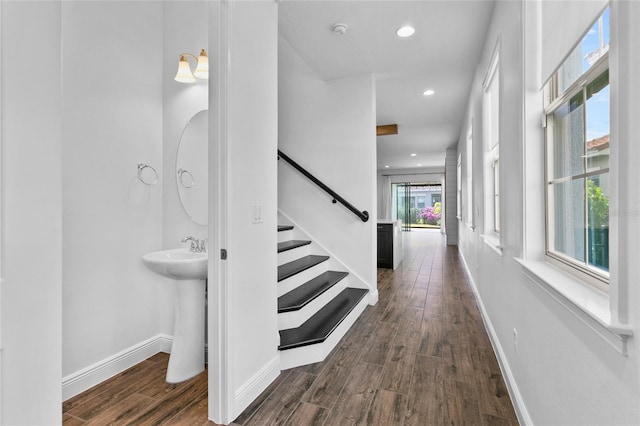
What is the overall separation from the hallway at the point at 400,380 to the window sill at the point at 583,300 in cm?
83

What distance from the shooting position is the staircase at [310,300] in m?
2.21

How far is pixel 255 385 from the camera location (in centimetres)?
179

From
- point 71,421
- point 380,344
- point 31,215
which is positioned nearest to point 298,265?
point 380,344

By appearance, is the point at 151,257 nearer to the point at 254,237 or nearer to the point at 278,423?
the point at 254,237

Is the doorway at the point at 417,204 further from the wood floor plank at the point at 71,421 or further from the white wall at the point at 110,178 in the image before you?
the wood floor plank at the point at 71,421

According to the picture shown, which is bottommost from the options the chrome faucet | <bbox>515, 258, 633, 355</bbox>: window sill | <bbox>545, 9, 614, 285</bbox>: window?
<bbox>515, 258, 633, 355</bbox>: window sill

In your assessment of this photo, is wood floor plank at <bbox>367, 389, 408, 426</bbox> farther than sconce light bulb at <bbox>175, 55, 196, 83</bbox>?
No

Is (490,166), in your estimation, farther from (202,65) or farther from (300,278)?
(202,65)

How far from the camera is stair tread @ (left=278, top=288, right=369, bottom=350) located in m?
2.20

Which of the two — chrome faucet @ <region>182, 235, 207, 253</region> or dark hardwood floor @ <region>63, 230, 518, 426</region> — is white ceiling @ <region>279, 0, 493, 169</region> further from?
dark hardwood floor @ <region>63, 230, 518, 426</region>

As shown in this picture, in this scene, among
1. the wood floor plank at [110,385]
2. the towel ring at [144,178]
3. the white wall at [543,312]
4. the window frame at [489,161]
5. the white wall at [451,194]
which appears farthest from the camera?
the white wall at [451,194]

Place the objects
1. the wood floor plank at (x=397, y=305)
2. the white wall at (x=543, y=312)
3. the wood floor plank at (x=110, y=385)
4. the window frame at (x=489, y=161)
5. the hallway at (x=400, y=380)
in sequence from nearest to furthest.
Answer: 1. the white wall at (x=543, y=312)
2. the hallway at (x=400, y=380)
3. the wood floor plank at (x=110, y=385)
4. the window frame at (x=489, y=161)
5. the wood floor plank at (x=397, y=305)

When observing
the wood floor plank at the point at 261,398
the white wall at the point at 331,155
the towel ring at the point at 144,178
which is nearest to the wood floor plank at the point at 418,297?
the white wall at the point at 331,155

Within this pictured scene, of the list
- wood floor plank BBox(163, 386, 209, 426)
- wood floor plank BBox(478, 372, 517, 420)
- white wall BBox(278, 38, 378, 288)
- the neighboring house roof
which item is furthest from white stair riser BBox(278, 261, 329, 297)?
the neighboring house roof
